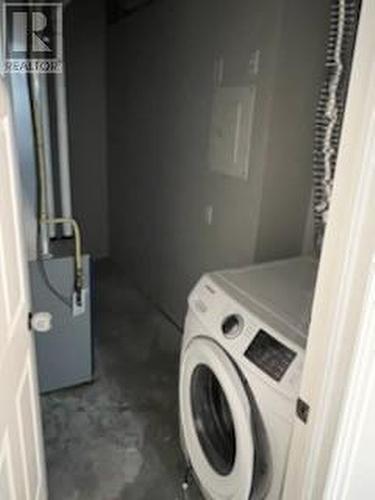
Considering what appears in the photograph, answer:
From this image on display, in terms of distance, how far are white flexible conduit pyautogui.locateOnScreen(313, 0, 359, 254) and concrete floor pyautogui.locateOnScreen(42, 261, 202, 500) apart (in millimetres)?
1287

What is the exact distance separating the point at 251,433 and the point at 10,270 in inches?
32.4

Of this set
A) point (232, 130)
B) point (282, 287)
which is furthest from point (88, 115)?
point (282, 287)

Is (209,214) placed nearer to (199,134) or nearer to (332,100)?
(199,134)

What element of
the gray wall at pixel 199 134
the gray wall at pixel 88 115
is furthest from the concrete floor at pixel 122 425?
the gray wall at pixel 88 115

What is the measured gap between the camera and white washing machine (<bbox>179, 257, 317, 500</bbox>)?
3.77 feet

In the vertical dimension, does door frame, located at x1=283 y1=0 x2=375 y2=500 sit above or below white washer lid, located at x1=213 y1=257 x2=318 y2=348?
above

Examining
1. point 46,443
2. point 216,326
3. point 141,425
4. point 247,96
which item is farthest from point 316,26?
point 46,443

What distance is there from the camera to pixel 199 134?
7.91ft

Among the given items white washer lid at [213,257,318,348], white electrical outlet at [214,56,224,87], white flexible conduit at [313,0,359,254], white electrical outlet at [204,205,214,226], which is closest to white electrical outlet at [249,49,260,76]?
white electrical outlet at [214,56,224,87]

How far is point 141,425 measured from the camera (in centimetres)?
205

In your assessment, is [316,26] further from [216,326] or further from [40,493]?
[40,493]

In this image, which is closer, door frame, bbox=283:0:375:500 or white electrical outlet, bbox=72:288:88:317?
door frame, bbox=283:0:375:500

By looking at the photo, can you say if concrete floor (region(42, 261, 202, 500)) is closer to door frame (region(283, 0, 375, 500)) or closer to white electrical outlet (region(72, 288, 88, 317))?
white electrical outlet (region(72, 288, 88, 317))

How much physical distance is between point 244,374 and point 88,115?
3192 millimetres
